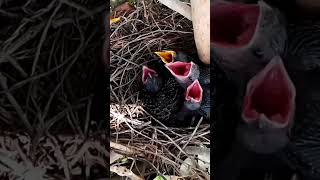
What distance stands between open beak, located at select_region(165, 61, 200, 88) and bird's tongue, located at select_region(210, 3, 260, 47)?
284 millimetres

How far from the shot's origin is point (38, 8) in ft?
2.84

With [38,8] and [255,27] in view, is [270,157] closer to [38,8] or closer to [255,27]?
[255,27]

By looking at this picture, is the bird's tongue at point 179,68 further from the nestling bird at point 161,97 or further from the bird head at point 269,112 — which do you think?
the bird head at point 269,112

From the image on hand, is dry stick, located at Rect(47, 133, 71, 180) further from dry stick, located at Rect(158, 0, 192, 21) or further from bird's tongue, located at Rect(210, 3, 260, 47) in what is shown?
dry stick, located at Rect(158, 0, 192, 21)

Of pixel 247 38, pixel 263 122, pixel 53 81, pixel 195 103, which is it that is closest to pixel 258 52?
pixel 247 38

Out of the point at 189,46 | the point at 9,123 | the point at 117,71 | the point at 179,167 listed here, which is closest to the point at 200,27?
the point at 189,46

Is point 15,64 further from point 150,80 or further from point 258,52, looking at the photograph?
point 258,52

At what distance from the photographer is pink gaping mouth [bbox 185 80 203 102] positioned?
1141 mm

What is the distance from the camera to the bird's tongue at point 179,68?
1159mm

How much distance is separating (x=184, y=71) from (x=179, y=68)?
0.05ft

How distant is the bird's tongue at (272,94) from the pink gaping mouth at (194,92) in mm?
278

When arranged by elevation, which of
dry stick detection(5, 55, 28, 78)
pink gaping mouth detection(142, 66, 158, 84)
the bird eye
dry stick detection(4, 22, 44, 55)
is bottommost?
pink gaping mouth detection(142, 66, 158, 84)

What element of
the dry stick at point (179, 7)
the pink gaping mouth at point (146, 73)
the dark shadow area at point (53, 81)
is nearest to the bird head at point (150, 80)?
the pink gaping mouth at point (146, 73)

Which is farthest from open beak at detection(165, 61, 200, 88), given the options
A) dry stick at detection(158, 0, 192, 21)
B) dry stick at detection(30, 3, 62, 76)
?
dry stick at detection(30, 3, 62, 76)
